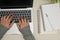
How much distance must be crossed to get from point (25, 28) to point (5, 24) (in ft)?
0.58

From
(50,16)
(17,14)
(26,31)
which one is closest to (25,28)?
(26,31)

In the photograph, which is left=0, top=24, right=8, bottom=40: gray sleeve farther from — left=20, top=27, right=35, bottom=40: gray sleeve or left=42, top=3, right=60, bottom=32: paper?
left=42, top=3, right=60, bottom=32: paper

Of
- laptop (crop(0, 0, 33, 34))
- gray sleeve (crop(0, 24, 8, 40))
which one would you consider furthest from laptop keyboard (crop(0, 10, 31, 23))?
gray sleeve (crop(0, 24, 8, 40))

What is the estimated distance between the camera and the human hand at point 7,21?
1491mm

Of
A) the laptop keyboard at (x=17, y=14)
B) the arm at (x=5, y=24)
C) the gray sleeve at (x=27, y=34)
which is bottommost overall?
the gray sleeve at (x=27, y=34)

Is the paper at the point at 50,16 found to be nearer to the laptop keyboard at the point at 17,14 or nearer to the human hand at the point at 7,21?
the laptop keyboard at the point at 17,14

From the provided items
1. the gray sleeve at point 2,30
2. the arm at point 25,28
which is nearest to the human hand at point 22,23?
the arm at point 25,28

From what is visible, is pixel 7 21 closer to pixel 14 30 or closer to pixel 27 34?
pixel 14 30

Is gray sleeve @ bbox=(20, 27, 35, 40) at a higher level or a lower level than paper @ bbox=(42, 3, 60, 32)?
lower

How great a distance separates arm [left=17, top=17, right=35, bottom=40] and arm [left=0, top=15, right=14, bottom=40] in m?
0.09

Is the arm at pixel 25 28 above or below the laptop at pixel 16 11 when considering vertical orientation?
below

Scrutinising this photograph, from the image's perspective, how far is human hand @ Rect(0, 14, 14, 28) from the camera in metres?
1.49

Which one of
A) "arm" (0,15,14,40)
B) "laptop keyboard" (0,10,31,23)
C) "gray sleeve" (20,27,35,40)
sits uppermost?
"laptop keyboard" (0,10,31,23)

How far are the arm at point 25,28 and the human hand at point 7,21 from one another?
3.1 inches
